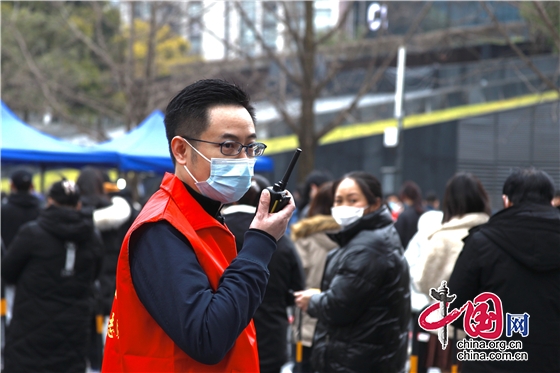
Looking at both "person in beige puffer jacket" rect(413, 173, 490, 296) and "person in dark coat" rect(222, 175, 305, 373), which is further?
"person in beige puffer jacket" rect(413, 173, 490, 296)

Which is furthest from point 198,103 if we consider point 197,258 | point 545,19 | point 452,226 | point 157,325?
point 545,19

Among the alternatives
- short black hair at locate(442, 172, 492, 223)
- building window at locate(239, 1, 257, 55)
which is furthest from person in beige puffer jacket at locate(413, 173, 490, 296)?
building window at locate(239, 1, 257, 55)

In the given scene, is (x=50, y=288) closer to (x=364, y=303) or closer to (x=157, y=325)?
(x=364, y=303)

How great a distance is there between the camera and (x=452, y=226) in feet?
18.2

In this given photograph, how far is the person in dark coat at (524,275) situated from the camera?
3873 mm

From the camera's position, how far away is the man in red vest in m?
2.02

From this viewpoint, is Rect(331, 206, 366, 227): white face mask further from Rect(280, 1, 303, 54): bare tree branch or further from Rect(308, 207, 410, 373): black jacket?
Rect(280, 1, 303, 54): bare tree branch

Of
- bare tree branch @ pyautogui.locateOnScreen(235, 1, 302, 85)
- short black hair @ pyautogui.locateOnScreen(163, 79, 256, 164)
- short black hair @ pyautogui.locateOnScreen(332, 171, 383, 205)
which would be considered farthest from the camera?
bare tree branch @ pyautogui.locateOnScreen(235, 1, 302, 85)

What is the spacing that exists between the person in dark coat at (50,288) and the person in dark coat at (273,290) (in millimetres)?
1595

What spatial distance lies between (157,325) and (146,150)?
371 inches

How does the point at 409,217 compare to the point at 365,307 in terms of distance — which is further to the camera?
the point at 409,217

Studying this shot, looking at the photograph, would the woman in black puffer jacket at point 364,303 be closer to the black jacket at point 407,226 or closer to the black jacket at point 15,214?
the black jacket at point 407,226

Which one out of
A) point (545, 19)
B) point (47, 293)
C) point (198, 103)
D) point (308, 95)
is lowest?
point (47, 293)

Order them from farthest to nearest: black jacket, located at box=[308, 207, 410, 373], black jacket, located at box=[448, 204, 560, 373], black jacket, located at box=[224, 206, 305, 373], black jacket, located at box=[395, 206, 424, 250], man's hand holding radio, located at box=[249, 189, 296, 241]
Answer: black jacket, located at box=[395, 206, 424, 250] → black jacket, located at box=[224, 206, 305, 373] → black jacket, located at box=[308, 207, 410, 373] → black jacket, located at box=[448, 204, 560, 373] → man's hand holding radio, located at box=[249, 189, 296, 241]
